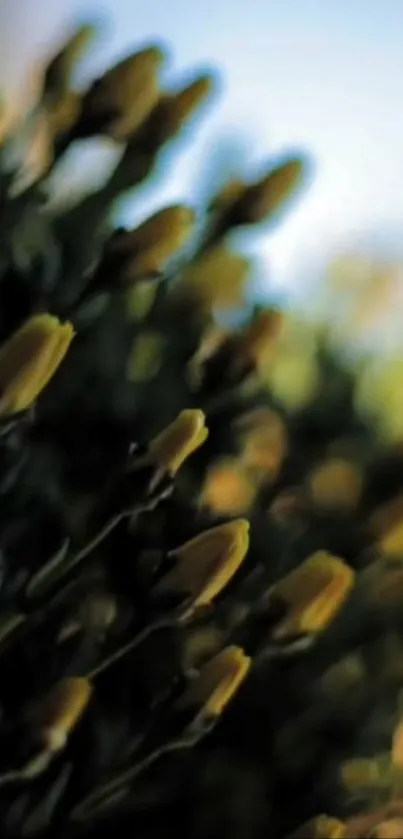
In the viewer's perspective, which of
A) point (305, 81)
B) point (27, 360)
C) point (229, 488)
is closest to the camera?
point (27, 360)

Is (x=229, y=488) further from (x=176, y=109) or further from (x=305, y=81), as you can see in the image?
(x=305, y=81)

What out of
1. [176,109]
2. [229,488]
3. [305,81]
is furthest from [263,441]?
[305,81]

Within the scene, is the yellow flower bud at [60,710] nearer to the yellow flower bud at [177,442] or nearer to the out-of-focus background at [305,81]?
the yellow flower bud at [177,442]

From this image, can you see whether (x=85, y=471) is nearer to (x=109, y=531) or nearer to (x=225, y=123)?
(x=109, y=531)

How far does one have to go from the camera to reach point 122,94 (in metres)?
0.35

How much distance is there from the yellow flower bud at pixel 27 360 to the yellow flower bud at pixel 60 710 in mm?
83

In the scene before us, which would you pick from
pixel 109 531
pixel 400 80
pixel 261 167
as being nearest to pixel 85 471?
pixel 109 531

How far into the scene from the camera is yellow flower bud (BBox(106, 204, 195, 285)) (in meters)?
0.35

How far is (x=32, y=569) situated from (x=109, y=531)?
0.03 metres

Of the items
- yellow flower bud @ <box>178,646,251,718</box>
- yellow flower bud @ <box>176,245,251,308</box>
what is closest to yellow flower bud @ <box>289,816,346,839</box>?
yellow flower bud @ <box>178,646,251,718</box>

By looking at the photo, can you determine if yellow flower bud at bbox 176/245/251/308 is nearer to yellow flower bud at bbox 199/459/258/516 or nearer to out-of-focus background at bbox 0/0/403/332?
yellow flower bud at bbox 199/459/258/516

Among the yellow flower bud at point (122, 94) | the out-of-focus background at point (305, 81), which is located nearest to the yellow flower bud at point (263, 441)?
the yellow flower bud at point (122, 94)

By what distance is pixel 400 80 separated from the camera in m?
0.71

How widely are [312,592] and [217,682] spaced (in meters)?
0.04
